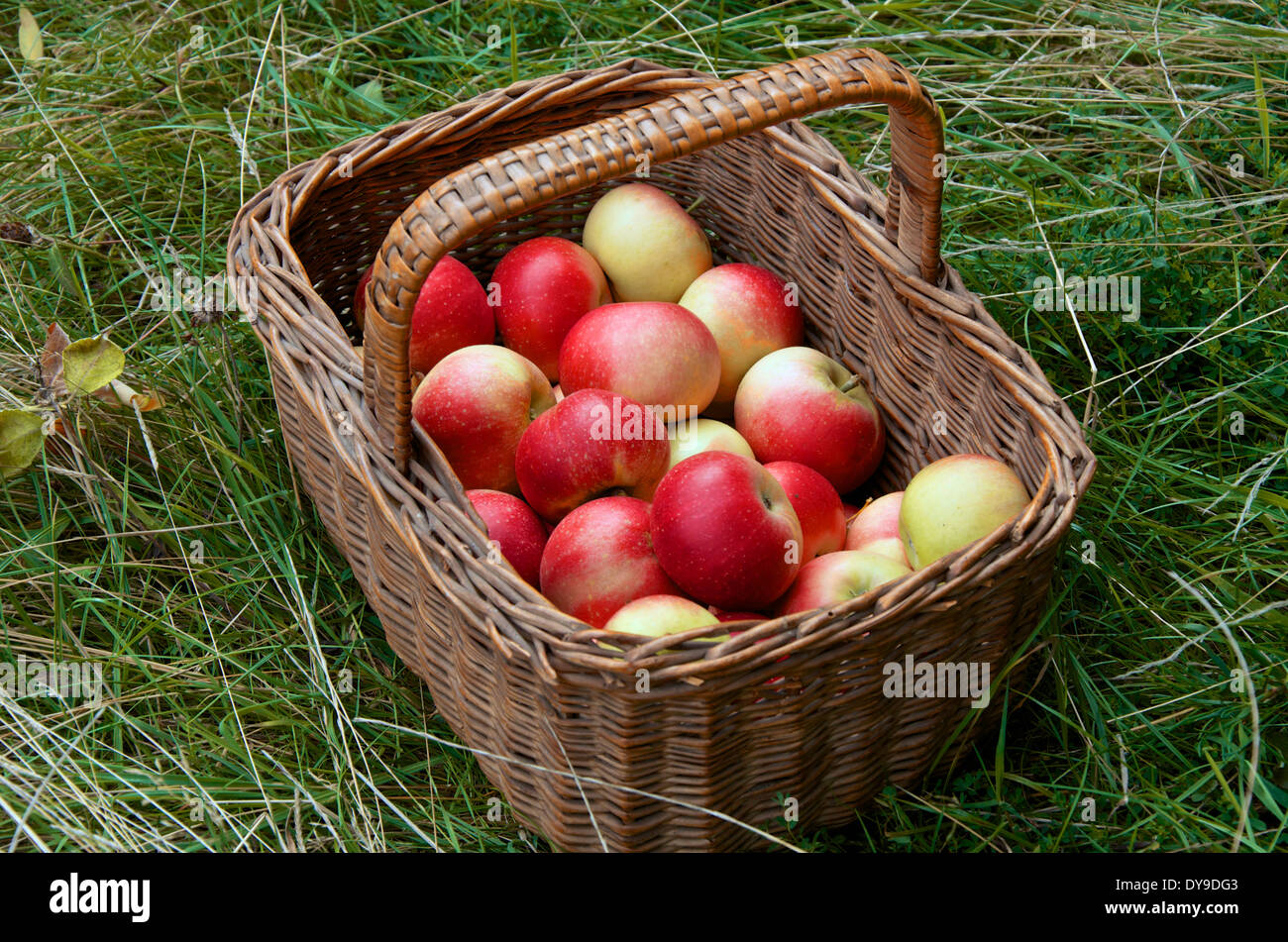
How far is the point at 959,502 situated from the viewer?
1.60 meters

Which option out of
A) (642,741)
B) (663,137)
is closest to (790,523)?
(642,741)

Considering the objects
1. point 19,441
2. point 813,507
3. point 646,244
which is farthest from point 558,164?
point 19,441

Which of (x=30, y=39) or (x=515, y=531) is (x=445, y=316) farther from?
(x=30, y=39)

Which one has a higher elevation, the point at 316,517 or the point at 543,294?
the point at 543,294

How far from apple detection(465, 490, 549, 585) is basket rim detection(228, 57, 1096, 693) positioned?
22 cm

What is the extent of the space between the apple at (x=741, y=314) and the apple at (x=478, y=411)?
1.23 ft

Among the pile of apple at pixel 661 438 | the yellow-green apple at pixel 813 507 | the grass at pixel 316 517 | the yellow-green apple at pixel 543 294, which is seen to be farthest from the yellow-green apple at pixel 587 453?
the grass at pixel 316 517

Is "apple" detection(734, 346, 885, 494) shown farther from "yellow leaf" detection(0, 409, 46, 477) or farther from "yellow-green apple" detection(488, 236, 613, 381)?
"yellow leaf" detection(0, 409, 46, 477)

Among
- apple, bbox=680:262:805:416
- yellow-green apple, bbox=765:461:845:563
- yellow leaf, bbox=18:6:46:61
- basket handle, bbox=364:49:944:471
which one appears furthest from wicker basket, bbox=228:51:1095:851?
yellow leaf, bbox=18:6:46:61

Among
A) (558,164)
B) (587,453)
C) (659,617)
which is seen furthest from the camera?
(587,453)

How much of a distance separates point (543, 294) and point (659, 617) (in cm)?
81

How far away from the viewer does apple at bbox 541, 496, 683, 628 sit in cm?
163

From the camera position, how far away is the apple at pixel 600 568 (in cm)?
163

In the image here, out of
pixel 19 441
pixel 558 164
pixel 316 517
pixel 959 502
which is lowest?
pixel 316 517
